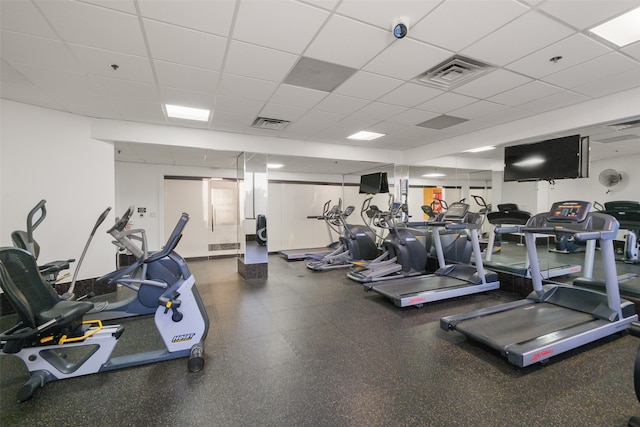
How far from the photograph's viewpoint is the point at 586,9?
2.11 metres

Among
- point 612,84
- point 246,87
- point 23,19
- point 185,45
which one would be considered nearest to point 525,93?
point 612,84

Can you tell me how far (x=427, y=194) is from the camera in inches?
388

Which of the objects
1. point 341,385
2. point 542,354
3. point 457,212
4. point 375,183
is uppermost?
point 375,183

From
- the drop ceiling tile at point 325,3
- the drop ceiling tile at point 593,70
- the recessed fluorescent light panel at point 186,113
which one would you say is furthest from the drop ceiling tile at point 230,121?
the drop ceiling tile at point 593,70

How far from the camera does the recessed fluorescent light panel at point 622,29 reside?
7.32 ft

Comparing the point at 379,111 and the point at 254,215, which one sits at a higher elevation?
the point at 379,111

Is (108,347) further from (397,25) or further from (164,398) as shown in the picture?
(397,25)

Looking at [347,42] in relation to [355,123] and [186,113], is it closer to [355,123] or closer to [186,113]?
Answer: [355,123]

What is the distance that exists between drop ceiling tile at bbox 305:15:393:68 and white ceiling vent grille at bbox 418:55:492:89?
31.1 inches

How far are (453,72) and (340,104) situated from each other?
4.92ft

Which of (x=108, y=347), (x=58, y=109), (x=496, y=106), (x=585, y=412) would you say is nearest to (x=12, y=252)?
(x=108, y=347)

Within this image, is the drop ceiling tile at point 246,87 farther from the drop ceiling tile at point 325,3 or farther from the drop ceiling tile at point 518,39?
the drop ceiling tile at point 518,39

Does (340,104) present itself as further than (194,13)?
Yes

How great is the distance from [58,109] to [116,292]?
3.03 metres
